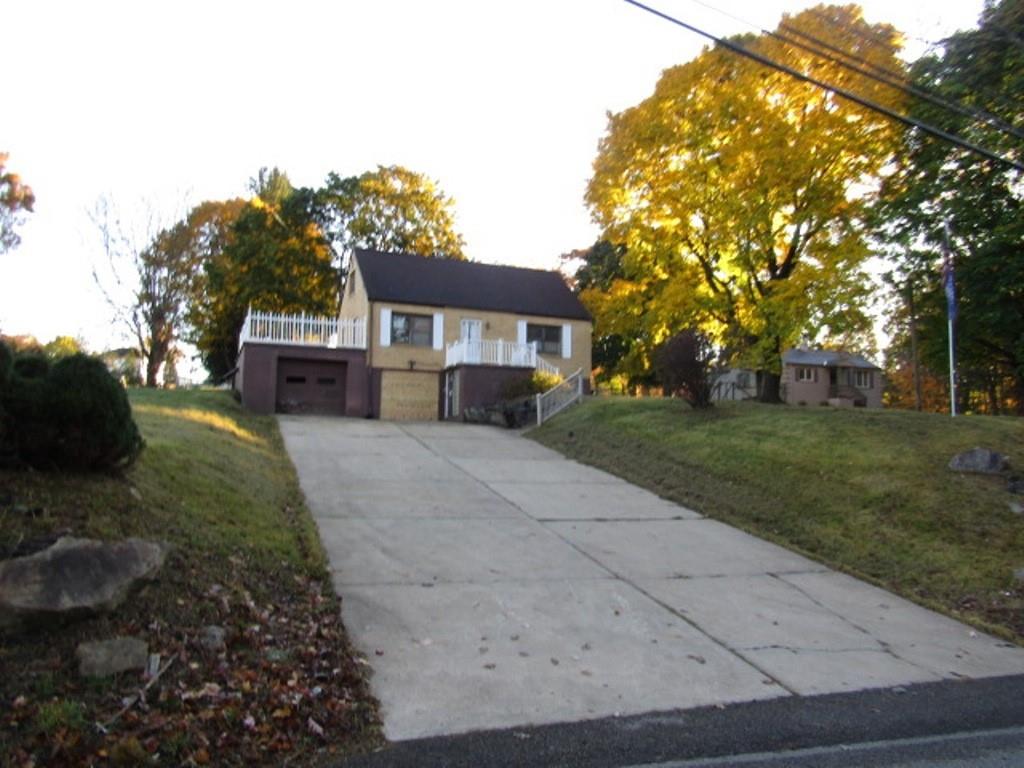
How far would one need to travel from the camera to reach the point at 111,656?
426 centimetres

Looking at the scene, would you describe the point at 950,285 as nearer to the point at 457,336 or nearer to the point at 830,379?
the point at 457,336

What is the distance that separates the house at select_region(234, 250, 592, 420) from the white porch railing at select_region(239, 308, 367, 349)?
33 millimetres

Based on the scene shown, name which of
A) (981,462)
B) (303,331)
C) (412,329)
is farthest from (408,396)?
(981,462)

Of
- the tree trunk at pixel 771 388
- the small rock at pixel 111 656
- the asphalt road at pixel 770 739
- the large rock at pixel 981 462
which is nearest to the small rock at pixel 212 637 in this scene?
the small rock at pixel 111 656

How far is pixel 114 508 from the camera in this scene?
6012 millimetres

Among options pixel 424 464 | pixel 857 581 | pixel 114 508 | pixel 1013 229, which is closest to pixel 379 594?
pixel 114 508

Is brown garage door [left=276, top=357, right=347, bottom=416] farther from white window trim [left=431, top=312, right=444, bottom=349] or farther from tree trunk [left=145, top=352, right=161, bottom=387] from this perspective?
tree trunk [left=145, top=352, right=161, bottom=387]

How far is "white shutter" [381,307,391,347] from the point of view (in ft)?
85.2

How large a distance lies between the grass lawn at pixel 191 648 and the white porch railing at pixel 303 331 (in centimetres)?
1594

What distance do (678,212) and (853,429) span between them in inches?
325

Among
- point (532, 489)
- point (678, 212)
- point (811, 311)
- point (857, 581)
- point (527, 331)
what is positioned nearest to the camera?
point (857, 581)

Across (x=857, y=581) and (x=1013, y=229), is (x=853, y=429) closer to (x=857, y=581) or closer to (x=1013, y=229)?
(x=857, y=581)

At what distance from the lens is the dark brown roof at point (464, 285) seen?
27188 mm

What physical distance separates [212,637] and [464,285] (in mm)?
24540
